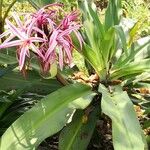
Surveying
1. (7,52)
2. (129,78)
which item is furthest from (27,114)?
(129,78)

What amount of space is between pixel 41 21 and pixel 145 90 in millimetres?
893

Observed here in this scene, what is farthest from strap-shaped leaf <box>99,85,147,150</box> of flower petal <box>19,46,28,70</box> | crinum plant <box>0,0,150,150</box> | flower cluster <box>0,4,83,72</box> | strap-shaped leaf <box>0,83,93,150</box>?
flower petal <box>19,46,28,70</box>

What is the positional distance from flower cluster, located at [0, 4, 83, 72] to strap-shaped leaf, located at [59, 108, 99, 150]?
39 cm

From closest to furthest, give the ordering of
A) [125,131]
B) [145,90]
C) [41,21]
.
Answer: [41,21] → [125,131] → [145,90]

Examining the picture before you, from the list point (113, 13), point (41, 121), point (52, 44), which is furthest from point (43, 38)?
point (113, 13)

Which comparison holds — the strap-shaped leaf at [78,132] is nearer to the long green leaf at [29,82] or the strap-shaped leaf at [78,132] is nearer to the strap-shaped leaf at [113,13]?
the long green leaf at [29,82]

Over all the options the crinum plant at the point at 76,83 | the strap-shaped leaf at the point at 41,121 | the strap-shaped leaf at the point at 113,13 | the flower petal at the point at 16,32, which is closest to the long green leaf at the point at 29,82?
the crinum plant at the point at 76,83

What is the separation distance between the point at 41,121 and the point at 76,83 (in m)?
0.26

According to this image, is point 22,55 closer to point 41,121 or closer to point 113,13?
point 41,121

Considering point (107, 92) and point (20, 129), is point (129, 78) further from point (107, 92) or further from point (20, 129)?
point (20, 129)

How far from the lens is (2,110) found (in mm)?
1915

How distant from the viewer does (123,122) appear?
159 cm

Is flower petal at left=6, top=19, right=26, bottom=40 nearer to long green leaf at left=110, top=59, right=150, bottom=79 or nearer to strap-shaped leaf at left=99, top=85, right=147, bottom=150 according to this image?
strap-shaped leaf at left=99, top=85, right=147, bottom=150

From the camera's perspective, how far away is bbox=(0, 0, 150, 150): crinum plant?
1.40 meters
